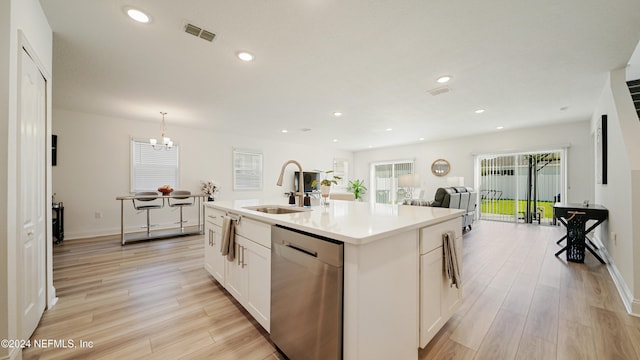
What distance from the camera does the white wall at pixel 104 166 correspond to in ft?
14.8

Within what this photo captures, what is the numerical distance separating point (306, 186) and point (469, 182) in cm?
504

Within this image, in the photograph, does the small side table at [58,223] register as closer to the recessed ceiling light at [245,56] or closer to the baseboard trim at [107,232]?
the baseboard trim at [107,232]

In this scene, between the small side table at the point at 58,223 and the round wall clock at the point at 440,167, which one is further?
the round wall clock at the point at 440,167

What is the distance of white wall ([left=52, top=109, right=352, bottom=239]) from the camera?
4.50 m

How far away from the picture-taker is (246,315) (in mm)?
1995

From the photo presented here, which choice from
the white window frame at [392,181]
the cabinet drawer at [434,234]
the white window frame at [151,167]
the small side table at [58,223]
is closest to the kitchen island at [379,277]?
the cabinet drawer at [434,234]

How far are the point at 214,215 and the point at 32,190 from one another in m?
1.31

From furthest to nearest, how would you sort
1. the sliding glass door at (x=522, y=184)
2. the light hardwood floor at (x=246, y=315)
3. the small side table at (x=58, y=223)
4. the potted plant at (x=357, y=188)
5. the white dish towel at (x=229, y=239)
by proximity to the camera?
1. the potted plant at (x=357, y=188)
2. the sliding glass door at (x=522, y=184)
3. the small side table at (x=58, y=223)
4. the white dish towel at (x=229, y=239)
5. the light hardwood floor at (x=246, y=315)

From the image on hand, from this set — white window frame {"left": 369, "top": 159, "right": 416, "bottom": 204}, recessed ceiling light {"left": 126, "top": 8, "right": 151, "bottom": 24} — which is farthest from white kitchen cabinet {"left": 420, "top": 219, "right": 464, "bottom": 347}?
white window frame {"left": 369, "top": 159, "right": 416, "bottom": 204}

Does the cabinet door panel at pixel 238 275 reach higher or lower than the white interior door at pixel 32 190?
lower

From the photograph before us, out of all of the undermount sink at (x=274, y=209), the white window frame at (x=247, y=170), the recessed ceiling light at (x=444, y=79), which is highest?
the recessed ceiling light at (x=444, y=79)

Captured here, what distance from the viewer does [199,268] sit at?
119 inches

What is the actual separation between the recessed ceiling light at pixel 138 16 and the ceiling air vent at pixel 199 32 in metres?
0.28

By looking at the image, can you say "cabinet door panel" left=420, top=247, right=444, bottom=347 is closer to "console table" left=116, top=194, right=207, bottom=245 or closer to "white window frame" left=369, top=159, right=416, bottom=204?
"console table" left=116, top=194, right=207, bottom=245
